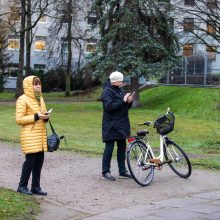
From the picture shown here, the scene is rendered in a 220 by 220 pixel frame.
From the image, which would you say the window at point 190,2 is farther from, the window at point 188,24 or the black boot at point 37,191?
the black boot at point 37,191

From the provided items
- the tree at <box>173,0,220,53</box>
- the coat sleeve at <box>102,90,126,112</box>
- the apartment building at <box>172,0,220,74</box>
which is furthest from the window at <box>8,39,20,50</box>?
the coat sleeve at <box>102,90,126,112</box>

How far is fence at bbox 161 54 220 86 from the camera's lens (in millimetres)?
36375

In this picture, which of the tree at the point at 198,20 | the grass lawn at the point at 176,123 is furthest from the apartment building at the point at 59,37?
the tree at the point at 198,20

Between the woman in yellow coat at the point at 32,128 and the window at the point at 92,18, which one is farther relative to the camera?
the window at the point at 92,18

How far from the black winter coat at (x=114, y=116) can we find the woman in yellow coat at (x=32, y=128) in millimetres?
1602

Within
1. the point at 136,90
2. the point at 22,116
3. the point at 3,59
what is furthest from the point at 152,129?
the point at 3,59

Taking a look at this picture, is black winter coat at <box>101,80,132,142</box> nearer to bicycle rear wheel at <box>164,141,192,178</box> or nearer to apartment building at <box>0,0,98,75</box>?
bicycle rear wheel at <box>164,141,192,178</box>

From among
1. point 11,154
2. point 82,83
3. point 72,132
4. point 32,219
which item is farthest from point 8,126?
point 82,83

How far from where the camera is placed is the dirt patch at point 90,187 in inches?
332

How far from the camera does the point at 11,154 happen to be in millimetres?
13914

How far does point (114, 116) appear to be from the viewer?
10.5 m

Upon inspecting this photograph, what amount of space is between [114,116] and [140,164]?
3.12ft

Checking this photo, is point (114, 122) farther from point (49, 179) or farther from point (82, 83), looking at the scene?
point (82, 83)

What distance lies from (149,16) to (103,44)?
292cm
